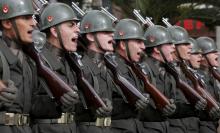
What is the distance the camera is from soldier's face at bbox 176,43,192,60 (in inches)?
444

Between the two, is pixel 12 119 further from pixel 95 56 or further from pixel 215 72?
pixel 215 72

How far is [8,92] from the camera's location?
6203 mm

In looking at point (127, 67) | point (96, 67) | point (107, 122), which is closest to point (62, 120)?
point (107, 122)

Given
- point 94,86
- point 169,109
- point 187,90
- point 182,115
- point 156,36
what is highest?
point 156,36

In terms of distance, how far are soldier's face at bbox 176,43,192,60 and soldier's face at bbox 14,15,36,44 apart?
4780 mm

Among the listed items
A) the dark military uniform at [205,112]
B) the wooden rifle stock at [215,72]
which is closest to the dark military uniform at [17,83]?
the dark military uniform at [205,112]

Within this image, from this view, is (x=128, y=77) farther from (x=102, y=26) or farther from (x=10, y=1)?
(x=10, y=1)

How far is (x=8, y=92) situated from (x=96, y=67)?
2155mm

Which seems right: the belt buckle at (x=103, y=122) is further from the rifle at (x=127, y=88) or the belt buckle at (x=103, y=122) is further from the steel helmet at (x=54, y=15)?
the steel helmet at (x=54, y=15)

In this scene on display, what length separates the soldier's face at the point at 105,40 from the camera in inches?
330

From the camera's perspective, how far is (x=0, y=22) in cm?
688

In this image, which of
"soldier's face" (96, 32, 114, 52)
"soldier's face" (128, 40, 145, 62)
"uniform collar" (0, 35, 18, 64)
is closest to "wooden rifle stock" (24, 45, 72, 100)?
"uniform collar" (0, 35, 18, 64)

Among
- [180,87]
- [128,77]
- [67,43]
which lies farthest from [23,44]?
[180,87]

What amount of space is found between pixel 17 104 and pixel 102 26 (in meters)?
2.26
